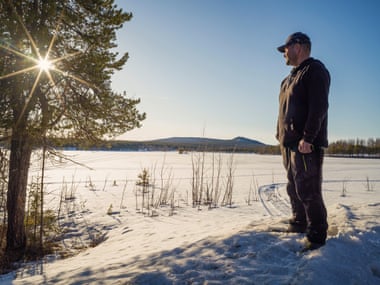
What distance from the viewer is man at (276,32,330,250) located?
2.21 m

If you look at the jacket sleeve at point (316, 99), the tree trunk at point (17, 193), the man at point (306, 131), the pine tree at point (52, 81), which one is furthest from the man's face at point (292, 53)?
the tree trunk at point (17, 193)

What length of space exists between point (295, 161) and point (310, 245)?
76cm

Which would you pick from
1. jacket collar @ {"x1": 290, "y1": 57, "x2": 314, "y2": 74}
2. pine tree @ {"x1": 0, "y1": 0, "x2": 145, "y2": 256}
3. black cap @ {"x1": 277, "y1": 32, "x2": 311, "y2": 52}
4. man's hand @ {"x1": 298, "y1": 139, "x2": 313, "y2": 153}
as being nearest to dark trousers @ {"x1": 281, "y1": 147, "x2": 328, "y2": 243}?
man's hand @ {"x1": 298, "y1": 139, "x2": 313, "y2": 153}

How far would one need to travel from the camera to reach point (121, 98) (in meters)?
5.19

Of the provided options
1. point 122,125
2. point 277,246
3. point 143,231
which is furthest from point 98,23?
point 277,246

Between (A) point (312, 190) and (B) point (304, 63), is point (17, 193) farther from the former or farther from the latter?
(B) point (304, 63)

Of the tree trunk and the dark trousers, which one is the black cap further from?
the tree trunk

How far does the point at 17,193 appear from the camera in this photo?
486 cm

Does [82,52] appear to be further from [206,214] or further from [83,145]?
[206,214]

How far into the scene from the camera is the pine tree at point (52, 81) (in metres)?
4.21

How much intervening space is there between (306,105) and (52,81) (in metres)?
4.43

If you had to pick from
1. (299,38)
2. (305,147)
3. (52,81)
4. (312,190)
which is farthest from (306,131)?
(52,81)

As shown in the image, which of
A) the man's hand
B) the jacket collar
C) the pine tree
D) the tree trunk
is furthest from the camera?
the tree trunk

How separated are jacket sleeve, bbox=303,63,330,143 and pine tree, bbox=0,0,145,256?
381cm
